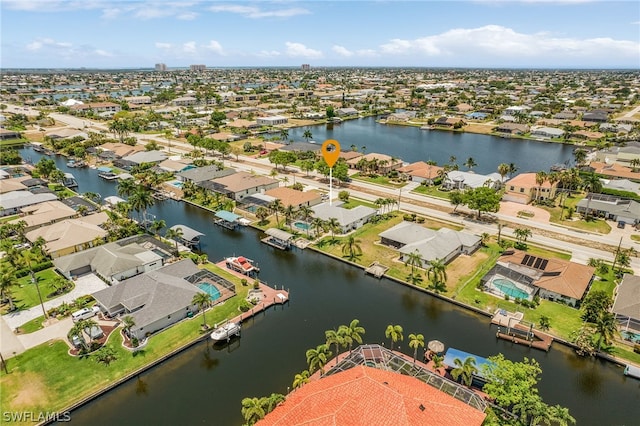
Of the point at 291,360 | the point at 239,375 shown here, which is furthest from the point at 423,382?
the point at 239,375

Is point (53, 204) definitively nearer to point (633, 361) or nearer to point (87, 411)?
point (87, 411)

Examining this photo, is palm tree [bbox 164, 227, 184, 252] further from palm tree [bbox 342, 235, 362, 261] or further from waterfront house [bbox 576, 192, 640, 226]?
waterfront house [bbox 576, 192, 640, 226]

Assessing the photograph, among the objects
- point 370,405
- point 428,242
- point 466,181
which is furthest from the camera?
point 466,181

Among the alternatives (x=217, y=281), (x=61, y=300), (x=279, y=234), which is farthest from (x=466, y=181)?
(x=61, y=300)

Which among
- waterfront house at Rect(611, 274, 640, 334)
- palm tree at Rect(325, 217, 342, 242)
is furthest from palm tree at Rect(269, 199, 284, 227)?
waterfront house at Rect(611, 274, 640, 334)

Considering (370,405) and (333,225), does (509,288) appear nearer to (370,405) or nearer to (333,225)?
(333,225)

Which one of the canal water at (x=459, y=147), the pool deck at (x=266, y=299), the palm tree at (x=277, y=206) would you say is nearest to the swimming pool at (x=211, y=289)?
the pool deck at (x=266, y=299)
